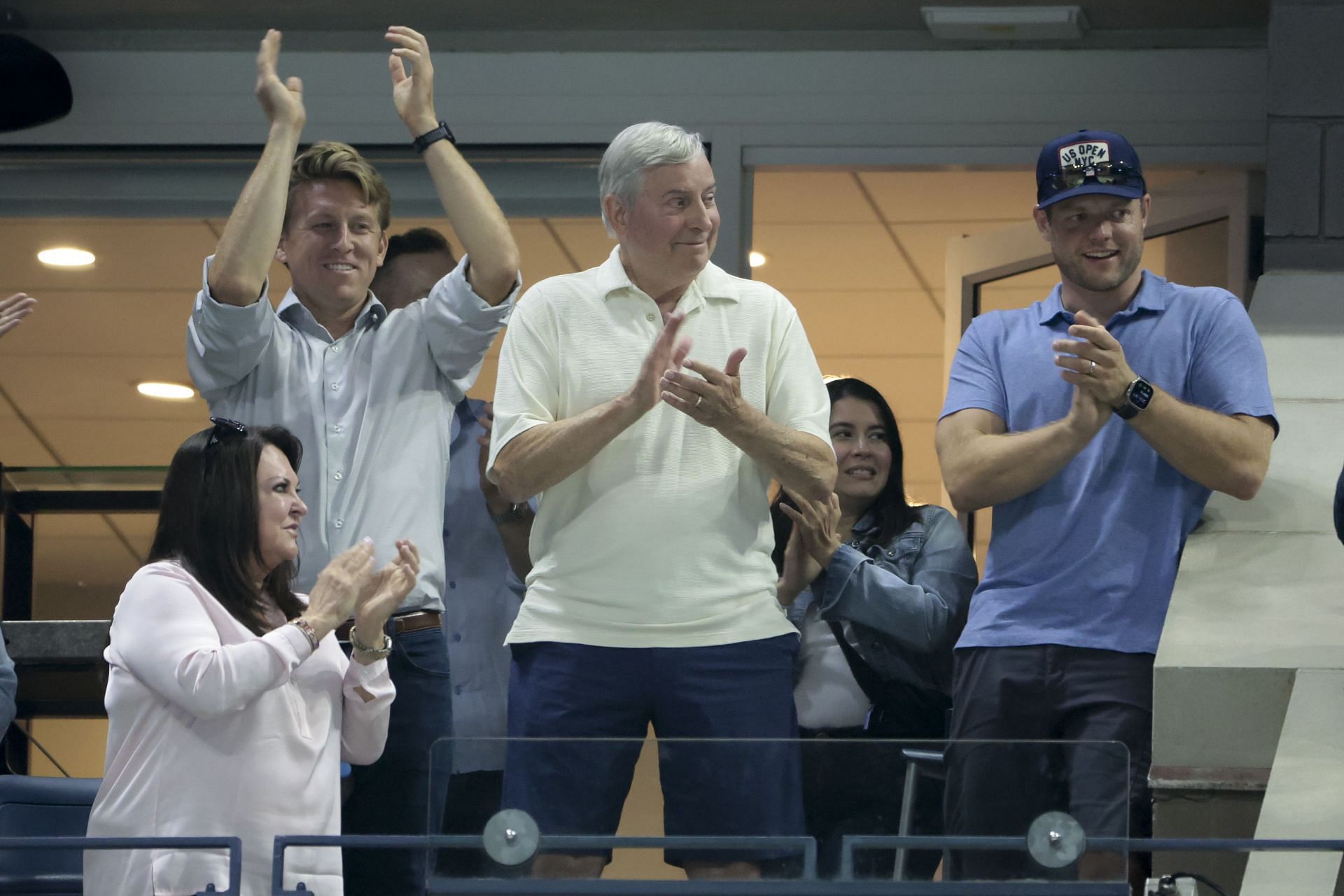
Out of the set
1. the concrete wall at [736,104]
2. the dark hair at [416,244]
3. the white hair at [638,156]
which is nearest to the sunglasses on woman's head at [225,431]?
the white hair at [638,156]

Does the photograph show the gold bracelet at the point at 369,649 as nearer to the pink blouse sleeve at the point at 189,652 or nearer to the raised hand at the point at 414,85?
the pink blouse sleeve at the point at 189,652

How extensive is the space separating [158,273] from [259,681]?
292 cm

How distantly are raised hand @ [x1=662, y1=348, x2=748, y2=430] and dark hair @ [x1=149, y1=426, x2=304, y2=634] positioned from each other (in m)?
0.64

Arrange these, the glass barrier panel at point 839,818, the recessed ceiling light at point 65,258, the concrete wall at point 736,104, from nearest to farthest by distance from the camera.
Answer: the glass barrier panel at point 839,818, the concrete wall at point 736,104, the recessed ceiling light at point 65,258

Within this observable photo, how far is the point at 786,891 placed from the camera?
2051 millimetres

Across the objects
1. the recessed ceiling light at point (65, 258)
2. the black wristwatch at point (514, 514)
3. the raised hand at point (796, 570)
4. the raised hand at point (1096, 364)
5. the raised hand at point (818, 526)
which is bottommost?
the raised hand at point (796, 570)

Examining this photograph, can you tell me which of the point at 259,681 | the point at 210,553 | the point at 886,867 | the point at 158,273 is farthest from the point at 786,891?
the point at 158,273

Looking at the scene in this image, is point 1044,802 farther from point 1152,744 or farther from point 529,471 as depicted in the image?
point 529,471

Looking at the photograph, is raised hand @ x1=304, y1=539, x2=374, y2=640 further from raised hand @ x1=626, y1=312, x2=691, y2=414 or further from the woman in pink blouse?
raised hand @ x1=626, y1=312, x2=691, y2=414

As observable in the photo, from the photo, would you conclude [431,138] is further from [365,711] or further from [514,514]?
[365,711]

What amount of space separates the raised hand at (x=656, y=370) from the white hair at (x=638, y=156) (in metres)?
0.25

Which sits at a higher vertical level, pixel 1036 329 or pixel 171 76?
pixel 171 76

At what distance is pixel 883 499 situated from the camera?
3.51 meters

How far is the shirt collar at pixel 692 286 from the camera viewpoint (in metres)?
2.94
